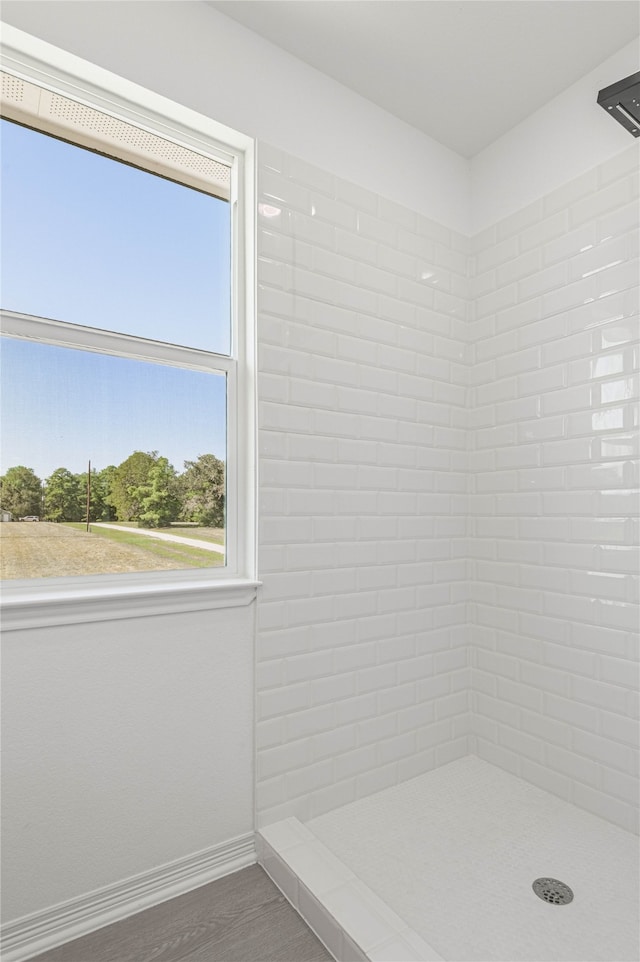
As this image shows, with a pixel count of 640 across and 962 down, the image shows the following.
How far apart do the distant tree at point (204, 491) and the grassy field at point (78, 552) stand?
0.06 meters

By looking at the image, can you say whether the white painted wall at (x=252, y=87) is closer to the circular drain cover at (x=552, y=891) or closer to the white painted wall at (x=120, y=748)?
the white painted wall at (x=120, y=748)

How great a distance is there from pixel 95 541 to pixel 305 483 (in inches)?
26.8

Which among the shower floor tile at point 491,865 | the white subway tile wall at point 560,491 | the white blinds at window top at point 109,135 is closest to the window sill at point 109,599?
the shower floor tile at point 491,865

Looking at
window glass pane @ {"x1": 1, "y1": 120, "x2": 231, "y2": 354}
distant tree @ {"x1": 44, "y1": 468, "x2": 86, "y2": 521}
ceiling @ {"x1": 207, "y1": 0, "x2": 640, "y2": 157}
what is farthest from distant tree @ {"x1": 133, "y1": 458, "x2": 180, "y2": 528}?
ceiling @ {"x1": 207, "y1": 0, "x2": 640, "y2": 157}

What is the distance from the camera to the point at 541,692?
1983 mm

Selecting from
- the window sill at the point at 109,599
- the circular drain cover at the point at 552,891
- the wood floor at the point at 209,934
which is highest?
the window sill at the point at 109,599

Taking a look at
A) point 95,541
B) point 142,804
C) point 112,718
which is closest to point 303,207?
point 95,541

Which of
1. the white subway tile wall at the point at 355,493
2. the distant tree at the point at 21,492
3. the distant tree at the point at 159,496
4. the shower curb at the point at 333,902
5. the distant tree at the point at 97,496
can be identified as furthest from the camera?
the white subway tile wall at the point at 355,493

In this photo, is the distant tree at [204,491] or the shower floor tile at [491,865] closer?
the shower floor tile at [491,865]

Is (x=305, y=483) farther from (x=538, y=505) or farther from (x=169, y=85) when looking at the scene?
(x=169, y=85)

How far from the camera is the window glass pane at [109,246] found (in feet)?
4.75

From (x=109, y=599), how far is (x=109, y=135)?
1.39m

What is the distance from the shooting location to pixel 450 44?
178 centimetres

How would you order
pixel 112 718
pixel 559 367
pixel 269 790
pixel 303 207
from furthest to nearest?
pixel 559 367, pixel 303 207, pixel 269 790, pixel 112 718
